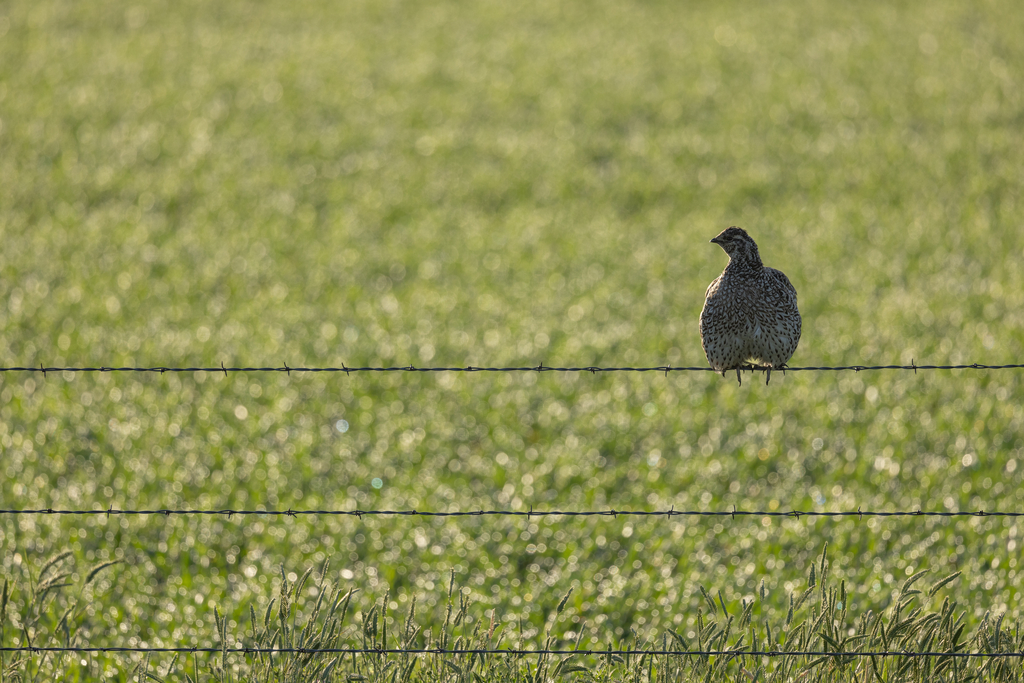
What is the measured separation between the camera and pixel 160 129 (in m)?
19.2

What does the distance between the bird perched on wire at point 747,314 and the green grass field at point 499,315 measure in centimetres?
132

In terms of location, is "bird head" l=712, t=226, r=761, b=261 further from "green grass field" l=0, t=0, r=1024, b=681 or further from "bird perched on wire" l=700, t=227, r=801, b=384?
"green grass field" l=0, t=0, r=1024, b=681

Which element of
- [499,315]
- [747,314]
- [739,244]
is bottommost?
[499,315]

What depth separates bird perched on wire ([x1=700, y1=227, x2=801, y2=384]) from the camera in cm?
533

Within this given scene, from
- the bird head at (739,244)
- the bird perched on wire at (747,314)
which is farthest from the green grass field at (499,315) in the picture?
the bird head at (739,244)

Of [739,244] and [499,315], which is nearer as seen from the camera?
[739,244]

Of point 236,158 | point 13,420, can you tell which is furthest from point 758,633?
point 236,158

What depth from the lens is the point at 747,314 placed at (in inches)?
210

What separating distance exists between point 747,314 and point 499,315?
7.19 m

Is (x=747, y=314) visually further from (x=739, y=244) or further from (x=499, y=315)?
(x=499, y=315)

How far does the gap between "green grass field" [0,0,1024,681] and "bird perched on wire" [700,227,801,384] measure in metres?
1.32

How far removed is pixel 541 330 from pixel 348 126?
958 centimetres

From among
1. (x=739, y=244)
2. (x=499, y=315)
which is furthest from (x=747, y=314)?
(x=499, y=315)

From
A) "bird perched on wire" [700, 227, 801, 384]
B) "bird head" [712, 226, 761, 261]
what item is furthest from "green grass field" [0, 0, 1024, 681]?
"bird head" [712, 226, 761, 261]
